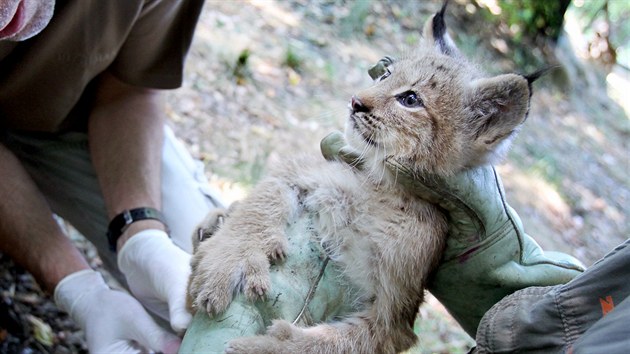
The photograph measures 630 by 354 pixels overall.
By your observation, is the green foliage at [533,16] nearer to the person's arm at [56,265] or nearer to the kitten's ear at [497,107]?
the kitten's ear at [497,107]

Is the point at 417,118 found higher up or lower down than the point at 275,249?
higher up

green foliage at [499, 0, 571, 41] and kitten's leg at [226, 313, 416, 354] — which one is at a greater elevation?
kitten's leg at [226, 313, 416, 354]

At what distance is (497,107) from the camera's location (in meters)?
2.12

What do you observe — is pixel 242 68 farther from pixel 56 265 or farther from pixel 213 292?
pixel 213 292

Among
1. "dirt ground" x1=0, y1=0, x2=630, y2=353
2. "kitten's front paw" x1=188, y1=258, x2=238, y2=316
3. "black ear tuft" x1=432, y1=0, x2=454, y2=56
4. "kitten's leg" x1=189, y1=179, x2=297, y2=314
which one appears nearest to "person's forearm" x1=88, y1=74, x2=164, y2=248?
"dirt ground" x1=0, y1=0, x2=630, y2=353

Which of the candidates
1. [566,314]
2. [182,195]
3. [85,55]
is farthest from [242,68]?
[566,314]

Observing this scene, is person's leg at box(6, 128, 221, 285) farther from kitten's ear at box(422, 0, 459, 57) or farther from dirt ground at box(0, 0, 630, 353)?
kitten's ear at box(422, 0, 459, 57)

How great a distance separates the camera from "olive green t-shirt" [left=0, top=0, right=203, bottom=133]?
2834mm

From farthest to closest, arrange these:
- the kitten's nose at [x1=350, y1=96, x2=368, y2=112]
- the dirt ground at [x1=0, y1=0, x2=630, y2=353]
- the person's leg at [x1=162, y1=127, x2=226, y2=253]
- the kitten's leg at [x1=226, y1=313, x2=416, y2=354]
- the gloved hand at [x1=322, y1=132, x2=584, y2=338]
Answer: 1. the dirt ground at [x1=0, y1=0, x2=630, y2=353]
2. the person's leg at [x1=162, y1=127, x2=226, y2=253]
3. the kitten's nose at [x1=350, y1=96, x2=368, y2=112]
4. the gloved hand at [x1=322, y1=132, x2=584, y2=338]
5. the kitten's leg at [x1=226, y1=313, x2=416, y2=354]

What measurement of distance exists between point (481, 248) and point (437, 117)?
17.7 inches

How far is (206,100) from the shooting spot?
5168 millimetres

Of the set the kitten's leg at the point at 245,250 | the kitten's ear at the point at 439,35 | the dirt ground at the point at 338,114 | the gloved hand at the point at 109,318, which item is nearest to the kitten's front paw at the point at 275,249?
the kitten's leg at the point at 245,250

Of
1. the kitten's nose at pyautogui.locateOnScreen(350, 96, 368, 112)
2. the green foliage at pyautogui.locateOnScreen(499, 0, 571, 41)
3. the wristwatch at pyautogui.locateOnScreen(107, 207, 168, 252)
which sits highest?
the kitten's nose at pyautogui.locateOnScreen(350, 96, 368, 112)

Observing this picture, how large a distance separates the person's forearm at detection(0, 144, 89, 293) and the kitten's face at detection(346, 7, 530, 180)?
5.08ft
